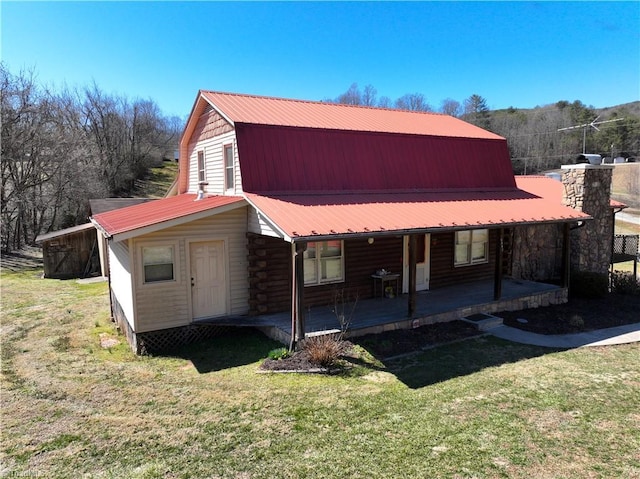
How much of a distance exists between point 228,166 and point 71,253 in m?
12.2

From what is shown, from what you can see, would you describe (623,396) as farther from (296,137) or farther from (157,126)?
(157,126)

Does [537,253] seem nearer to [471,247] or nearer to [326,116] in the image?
[471,247]

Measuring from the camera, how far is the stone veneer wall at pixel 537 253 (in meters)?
15.7

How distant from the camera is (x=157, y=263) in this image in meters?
10.1

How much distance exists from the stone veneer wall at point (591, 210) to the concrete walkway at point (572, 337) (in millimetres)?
3979

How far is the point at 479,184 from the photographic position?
15188 millimetres

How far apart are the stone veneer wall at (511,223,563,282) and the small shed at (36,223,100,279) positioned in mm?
18346

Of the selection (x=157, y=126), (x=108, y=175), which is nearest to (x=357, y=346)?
(x=108, y=175)

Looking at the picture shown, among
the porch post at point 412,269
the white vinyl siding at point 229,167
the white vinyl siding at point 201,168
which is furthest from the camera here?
the white vinyl siding at point 201,168

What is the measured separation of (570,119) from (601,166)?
70063 mm

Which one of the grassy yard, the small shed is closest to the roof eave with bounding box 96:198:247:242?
the grassy yard

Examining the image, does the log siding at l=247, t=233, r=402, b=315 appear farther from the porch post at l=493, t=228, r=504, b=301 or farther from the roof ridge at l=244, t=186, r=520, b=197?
the porch post at l=493, t=228, r=504, b=301

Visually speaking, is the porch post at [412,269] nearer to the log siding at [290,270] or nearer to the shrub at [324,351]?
the log siding at [290,270]

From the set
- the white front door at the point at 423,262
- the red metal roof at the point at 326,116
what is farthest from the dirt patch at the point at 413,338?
the red metal roof at the point at 326,116
